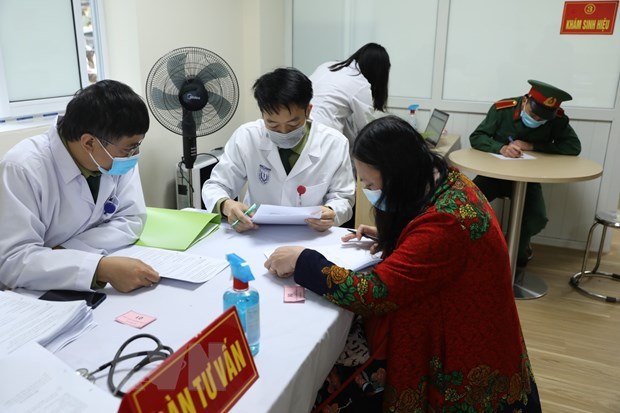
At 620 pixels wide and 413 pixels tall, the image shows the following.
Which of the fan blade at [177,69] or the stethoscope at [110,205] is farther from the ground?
the fan blade at [177,69]

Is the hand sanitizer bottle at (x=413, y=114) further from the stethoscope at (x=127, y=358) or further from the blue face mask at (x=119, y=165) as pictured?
the stethoscope at (x=127, y=358)

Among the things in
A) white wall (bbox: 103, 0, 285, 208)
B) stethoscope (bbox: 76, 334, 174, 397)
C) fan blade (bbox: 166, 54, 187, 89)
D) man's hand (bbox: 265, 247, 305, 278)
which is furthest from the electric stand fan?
stethoscope (bbox: 76, 334, 174, 397)

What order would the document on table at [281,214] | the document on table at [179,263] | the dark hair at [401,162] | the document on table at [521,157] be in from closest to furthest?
the dark hair at [401,162]
the document on table at [179,263]
the document on table at [281,214]
the document on table at [521,157]

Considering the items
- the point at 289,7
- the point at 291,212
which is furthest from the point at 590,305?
the point at 289,7

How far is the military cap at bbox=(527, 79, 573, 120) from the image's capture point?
2.72 m

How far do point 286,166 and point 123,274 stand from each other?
2.70 feet

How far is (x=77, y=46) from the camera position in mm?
2498

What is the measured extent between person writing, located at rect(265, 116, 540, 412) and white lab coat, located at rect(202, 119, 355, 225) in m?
0.61

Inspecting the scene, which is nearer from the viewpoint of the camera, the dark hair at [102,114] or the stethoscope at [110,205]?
the dark hair at [102,114]

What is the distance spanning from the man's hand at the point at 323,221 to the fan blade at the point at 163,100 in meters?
1.00

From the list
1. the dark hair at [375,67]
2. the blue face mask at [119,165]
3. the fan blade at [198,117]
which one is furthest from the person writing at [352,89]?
the blue face mask at [119,165]

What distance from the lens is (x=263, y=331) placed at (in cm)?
102

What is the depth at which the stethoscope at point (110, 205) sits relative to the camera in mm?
1457

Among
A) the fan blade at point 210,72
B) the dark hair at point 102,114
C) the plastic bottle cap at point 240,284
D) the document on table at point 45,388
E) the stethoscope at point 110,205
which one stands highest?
the fan blade at point 210,72
